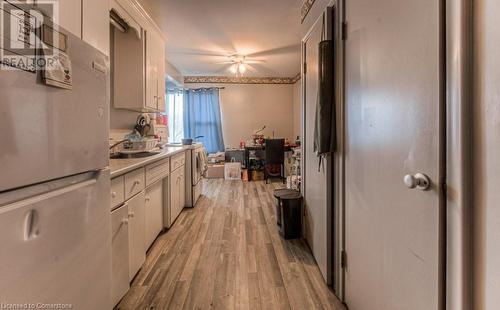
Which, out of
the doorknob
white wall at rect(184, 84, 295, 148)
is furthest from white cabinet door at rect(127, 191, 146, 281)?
white wall at rect(184, 84, 295, 148)

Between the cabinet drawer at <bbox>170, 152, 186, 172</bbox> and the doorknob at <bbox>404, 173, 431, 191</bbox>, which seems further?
the cabinet drawer at <bbox>170, 152, 186, 172</bbox>

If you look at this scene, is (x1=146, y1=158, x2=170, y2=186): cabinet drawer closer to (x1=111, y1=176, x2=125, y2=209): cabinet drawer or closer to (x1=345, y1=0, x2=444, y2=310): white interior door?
(x1=111, y1=176, x2=125, y2=209): cabinet drawer

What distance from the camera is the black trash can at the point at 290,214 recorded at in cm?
243

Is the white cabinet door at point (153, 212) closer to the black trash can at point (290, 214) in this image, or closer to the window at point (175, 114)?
the black trash can at point (290, 214)

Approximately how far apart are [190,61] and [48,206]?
14.8ft

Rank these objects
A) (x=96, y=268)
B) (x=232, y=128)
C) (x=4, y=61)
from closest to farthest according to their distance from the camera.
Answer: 1. (x=4, y=61)
2. (x=96, y=268)
3. (x=232, y=128)

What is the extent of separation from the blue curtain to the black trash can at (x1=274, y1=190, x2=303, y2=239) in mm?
3940

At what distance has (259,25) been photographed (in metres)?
3.16

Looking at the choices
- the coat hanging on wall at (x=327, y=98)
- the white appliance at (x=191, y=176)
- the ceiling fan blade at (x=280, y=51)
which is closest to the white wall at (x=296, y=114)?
the ceiling fan blade at (x=280, y=51)

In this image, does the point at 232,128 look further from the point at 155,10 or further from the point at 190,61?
the point at 155,10

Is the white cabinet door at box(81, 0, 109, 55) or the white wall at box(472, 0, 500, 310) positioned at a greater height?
the white cabinet door at box(81, 0, 109, 55)

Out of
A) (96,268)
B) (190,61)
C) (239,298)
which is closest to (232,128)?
(190,61)

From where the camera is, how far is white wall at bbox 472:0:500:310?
612mm

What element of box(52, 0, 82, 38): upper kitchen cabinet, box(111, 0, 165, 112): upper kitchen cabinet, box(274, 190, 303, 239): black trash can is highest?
box(111, 0, 165, 112): upper kitchen cabinet
